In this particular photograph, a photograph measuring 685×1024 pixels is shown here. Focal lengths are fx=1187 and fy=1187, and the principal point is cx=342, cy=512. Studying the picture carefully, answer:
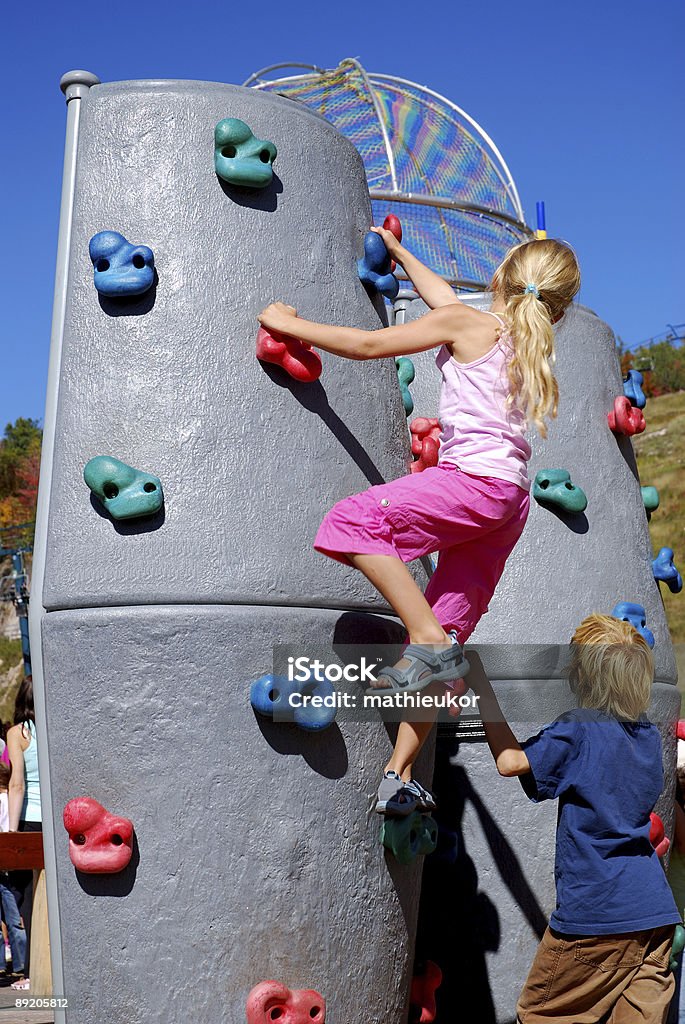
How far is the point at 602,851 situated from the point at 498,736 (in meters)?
0.43

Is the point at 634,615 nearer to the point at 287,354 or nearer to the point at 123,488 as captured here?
the point at 287,354

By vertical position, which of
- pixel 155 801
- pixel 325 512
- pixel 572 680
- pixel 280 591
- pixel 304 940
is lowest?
pixel 304 940

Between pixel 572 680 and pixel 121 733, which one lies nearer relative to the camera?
pixel 121 733

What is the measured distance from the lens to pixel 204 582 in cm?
341

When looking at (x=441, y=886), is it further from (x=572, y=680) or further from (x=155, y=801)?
(x=155, y=801)

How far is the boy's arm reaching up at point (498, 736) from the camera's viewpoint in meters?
3.47

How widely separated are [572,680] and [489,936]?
141cm

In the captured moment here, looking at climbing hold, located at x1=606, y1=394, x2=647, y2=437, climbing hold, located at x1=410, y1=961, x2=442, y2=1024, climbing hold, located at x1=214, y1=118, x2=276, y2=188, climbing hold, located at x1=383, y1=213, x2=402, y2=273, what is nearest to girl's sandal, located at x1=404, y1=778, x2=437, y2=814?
climbing hold, located at x1=410, y1=961, x2=442, y2=1024


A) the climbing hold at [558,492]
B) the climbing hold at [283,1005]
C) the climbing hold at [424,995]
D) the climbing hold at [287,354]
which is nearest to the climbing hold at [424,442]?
the climbing hold at [558,492]

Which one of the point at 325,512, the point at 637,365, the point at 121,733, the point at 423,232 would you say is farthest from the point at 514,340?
the point at 637,365

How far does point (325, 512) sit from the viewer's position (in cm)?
363

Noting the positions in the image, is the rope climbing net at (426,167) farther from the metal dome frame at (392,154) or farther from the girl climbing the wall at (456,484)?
the girl climbing the wall at (456,484)

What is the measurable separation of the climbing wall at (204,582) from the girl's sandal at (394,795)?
0.25m

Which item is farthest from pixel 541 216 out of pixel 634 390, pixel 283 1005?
pixel 283 1005
